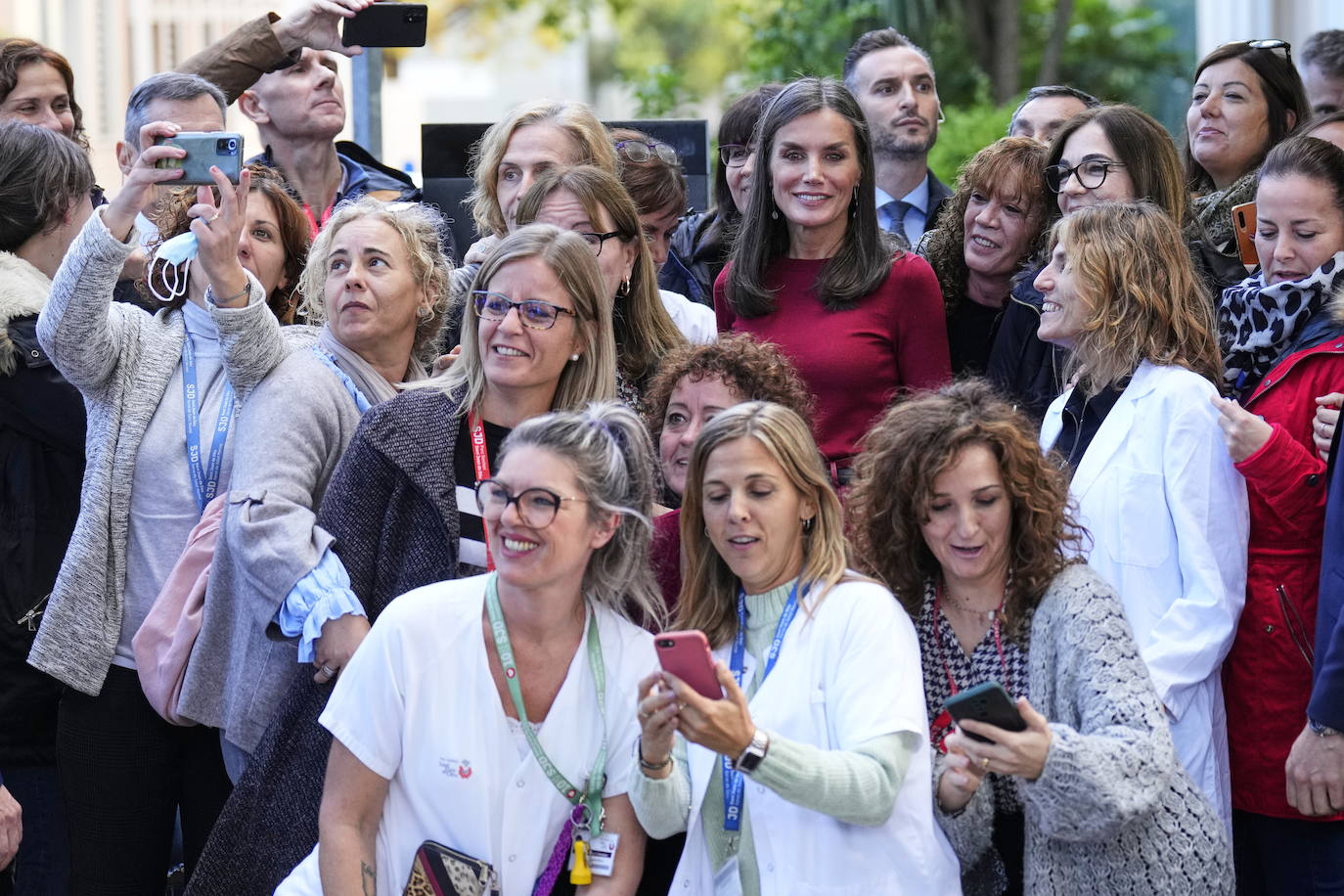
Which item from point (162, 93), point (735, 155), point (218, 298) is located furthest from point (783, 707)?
point (162, 93)

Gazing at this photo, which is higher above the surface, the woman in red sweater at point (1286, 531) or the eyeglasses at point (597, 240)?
the eyeglasses at point (597, 240)

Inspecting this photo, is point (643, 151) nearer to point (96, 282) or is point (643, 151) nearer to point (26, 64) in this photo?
point (96, 282)

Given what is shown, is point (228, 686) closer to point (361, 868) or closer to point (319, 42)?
point (361, 868)

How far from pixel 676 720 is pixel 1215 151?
3.11 metres

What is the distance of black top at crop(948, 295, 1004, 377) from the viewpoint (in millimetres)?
4781

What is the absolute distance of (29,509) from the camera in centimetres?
420

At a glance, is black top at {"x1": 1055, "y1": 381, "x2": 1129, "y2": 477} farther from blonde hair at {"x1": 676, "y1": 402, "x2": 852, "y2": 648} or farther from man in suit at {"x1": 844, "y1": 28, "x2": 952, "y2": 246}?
man in suit at {"x1": 844, "y1": 28, "x2": 952, "y2": 246}

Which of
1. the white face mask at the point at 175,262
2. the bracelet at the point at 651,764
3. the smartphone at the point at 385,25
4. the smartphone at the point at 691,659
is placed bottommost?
the bracelet at the point at 651,764

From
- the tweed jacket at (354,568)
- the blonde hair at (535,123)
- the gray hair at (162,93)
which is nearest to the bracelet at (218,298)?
the tweed jacket at (354,568)

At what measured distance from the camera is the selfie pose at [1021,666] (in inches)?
122

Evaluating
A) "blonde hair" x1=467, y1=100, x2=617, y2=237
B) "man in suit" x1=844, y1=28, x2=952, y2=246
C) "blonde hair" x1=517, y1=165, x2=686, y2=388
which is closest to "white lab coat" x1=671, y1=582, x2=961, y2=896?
"blonde hair" x1=517, y1=165, x2=686, y2=388

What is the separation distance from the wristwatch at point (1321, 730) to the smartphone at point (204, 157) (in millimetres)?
2774

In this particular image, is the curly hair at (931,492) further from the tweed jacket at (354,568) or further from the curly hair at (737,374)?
the tweed jacket at (354,568)

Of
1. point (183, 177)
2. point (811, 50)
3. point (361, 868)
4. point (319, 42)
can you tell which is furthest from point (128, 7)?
point (361, 868)
